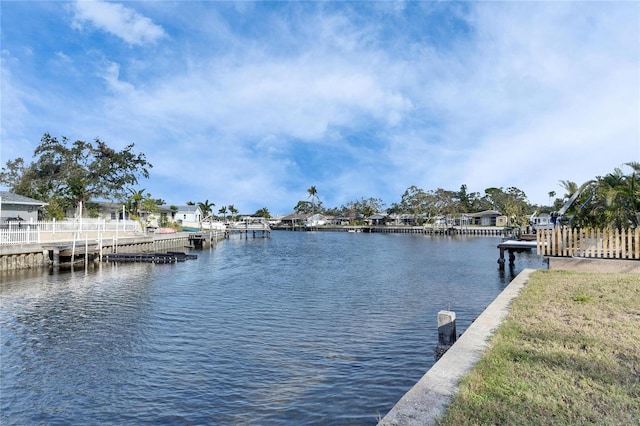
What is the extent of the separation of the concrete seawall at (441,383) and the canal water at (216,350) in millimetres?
1561

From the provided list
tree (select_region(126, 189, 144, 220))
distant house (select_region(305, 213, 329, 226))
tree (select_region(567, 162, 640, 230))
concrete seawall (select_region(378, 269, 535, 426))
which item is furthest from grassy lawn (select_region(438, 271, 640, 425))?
distant house (select_region(305, 213, 329, 226))

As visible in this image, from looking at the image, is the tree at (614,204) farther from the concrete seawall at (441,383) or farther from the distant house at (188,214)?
the distant house at (188,214)

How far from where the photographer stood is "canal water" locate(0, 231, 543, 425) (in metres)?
6.87

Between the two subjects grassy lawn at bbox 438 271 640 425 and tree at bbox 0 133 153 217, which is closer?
grassy lawn at bbox 438 271 640 425

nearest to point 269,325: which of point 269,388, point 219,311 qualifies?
point 219,311

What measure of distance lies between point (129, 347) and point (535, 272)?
14.1m

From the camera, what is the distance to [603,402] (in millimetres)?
4297

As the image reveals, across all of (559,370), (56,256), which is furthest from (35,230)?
(559,370)

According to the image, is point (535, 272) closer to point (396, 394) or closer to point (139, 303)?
point (396, 394)

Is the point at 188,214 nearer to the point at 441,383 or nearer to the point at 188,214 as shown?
the point at 188,214

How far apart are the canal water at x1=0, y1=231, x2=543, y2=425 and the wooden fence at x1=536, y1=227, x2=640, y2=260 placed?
128 inches

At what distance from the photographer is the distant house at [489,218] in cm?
10419

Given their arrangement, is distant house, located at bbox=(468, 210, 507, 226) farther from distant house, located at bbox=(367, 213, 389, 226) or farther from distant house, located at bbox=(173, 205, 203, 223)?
distant house, located at bbox=(173, 205, 203, 223)

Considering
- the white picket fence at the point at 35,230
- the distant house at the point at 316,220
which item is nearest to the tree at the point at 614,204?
the white picket fence at the point at 35,230
